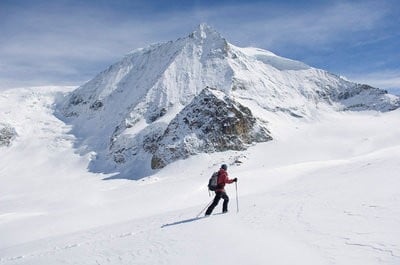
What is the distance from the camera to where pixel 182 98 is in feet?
289

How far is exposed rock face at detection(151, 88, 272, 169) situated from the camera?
67.5m

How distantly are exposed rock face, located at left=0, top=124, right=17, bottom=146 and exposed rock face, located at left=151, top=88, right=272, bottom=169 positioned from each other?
4276 cm

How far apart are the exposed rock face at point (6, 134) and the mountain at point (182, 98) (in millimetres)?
13908

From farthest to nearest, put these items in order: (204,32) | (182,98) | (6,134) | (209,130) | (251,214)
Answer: (204,32) < (6,134) < (182,98) < (209,130) < (251,214)

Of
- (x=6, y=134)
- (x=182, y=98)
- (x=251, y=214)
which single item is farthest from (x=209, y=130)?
(x=251, y=214)

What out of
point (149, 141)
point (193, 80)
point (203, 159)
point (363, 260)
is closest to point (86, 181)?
point (149, 141)

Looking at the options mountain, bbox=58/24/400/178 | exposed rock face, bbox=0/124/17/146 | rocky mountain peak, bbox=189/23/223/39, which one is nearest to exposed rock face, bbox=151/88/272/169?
mountain, bbox=58/24/400/178

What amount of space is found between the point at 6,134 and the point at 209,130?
175 ft

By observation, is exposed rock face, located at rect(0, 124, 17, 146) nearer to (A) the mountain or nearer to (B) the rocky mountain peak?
(A) the mountain

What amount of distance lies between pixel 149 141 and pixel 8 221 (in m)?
44.8

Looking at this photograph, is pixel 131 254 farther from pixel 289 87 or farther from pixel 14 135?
pixel 14 135

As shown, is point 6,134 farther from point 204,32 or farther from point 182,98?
point 204,32

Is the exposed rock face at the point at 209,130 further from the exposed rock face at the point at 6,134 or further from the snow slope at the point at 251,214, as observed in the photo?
the exposed rock face at the point at 6,134

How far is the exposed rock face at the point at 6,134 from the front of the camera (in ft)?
319
